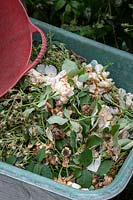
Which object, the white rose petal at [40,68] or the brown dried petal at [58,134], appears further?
the white rose petal at [40,68]

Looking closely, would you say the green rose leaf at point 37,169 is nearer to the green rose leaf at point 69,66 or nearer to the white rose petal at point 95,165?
the white rose petal at point 95,165

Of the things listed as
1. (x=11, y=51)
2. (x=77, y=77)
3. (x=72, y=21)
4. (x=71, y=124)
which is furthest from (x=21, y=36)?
(x=72, y=21)

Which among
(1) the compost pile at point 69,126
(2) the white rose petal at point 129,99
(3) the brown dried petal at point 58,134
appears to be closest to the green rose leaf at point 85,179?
(1) the compost pile at point 69,126

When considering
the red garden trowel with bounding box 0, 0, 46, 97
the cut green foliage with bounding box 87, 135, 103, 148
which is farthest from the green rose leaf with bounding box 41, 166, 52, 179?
the red garden trowel with bounding box 0, 0, 46, 97

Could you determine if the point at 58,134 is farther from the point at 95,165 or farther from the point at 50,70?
the point at 50,70

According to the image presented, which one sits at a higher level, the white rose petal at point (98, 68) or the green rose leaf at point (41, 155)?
the white rose petal at point (98, 68)

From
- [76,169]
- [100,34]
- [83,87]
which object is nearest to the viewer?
[76,169]

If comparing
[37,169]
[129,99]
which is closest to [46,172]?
[37,169]

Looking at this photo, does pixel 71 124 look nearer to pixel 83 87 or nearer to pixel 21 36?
pixel 83 87

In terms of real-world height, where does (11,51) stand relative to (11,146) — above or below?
above
